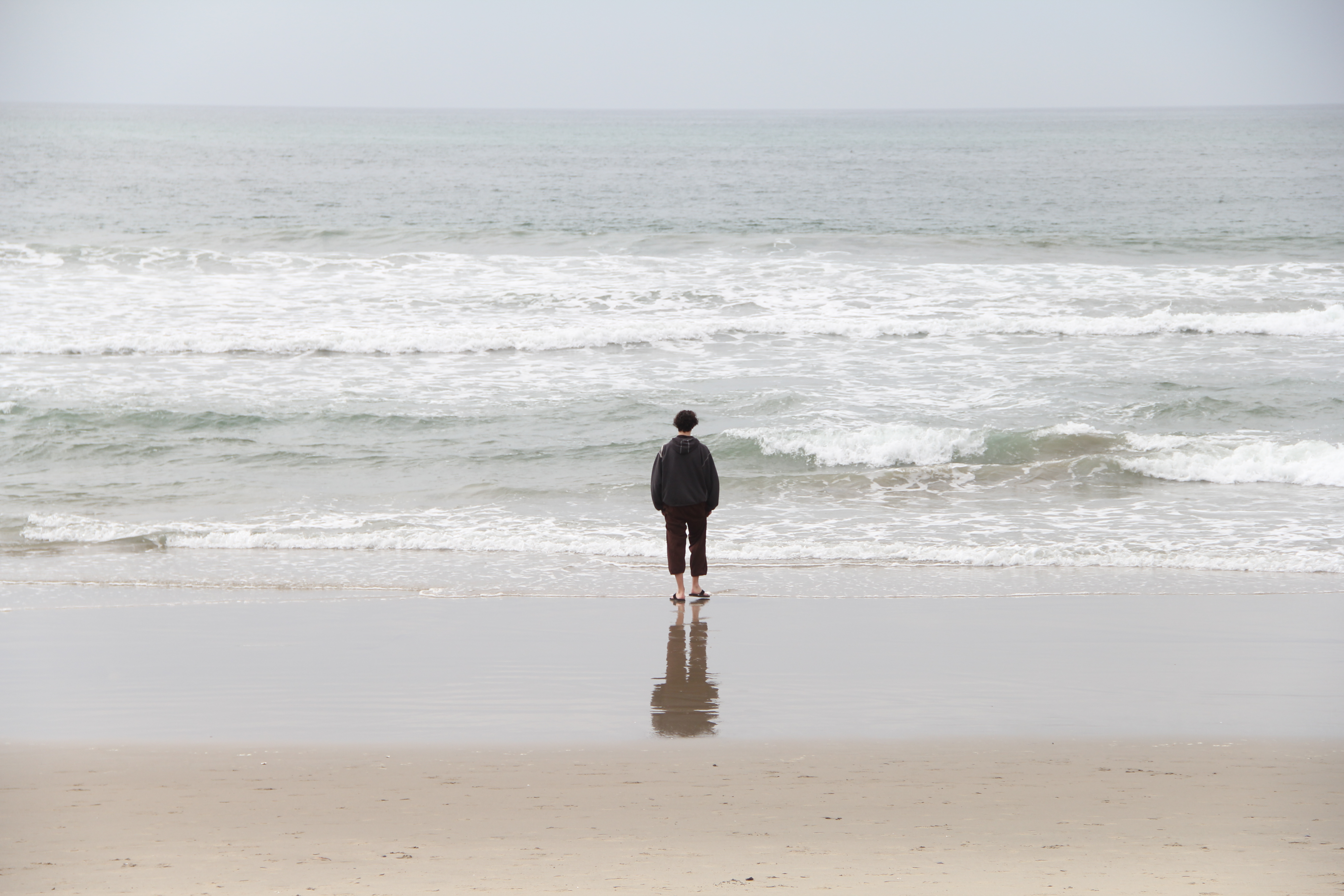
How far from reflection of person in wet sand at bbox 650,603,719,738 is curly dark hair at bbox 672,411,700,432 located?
4.61 ft

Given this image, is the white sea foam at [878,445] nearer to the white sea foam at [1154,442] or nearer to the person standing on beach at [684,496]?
the white sea foam at [1154,442]

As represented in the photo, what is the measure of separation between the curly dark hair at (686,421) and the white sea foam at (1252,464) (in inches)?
237

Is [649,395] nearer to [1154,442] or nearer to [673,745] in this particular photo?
[1154,442]

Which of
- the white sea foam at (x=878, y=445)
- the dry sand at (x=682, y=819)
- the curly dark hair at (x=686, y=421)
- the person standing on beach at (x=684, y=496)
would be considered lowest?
the dry sand at (x=682, y=819)

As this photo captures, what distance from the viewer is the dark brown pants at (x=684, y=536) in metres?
8.09

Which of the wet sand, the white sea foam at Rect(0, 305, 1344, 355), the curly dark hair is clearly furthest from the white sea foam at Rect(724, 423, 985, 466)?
the white sea foam at Rect(0, 305, 1344, 355)

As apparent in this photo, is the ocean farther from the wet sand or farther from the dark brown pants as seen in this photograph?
the wet sand

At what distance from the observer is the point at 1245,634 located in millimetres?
7211

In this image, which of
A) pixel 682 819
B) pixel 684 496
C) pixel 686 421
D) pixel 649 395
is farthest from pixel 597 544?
pixel 649 395

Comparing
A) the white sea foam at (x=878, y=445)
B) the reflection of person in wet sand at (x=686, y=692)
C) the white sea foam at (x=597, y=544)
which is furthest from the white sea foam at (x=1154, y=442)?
the reflection of person in wet sand at (x=686, y=692)

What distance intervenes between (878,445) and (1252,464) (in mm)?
3909

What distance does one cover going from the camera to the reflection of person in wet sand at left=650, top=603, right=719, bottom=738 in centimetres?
578

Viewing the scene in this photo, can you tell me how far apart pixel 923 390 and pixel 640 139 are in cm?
8564

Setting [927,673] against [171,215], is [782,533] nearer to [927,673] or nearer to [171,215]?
[927,673]
